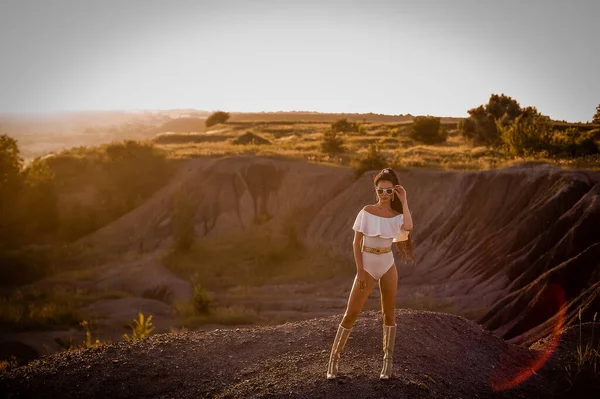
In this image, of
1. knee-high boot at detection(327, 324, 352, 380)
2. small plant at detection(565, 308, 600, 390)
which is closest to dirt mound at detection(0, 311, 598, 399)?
knee-high boot at detection(327, 324, 352, 380)

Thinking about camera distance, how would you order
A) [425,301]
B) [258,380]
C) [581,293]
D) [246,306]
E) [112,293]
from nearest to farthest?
[258,380]
[581,293]
[425,301]
[246,306]
[112,293]

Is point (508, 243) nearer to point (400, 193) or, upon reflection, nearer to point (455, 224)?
point (455, 224)

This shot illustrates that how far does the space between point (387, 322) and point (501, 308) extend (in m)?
13.5

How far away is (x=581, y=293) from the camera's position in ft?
58.3

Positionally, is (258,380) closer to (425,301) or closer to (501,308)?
(501,308)

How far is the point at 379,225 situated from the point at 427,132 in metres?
56.3

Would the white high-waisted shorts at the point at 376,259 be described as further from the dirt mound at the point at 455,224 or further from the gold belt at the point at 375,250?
the dirt mound at the point at 455,224

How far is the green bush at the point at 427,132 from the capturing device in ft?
208

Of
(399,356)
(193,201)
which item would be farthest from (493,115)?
(399,356)

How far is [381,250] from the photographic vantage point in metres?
9.15

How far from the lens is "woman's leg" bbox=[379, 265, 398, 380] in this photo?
923 centimetres

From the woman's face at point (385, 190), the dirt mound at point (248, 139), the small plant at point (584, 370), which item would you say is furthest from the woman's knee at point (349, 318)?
the dirt mound at point (248, 139)

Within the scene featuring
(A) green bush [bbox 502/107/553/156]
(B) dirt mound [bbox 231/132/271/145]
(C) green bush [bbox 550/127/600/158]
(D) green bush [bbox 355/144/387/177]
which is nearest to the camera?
(C) green bush [bbox 550/127/600/158]

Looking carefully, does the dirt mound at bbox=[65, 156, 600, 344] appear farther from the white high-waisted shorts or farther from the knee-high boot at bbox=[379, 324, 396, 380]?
the white high-waisted shorts
